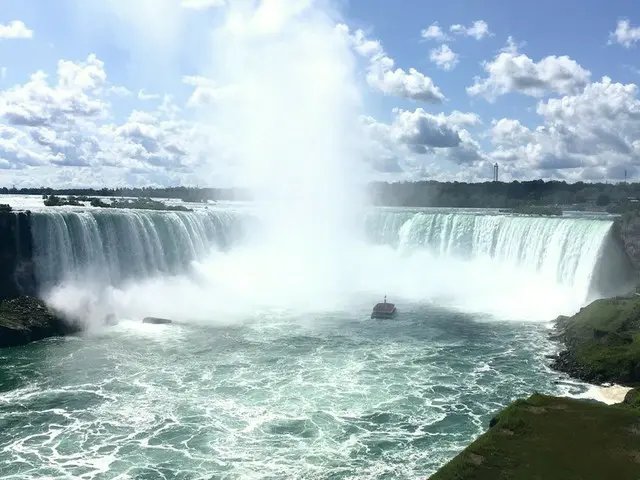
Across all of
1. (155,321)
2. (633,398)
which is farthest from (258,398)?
(155,321)

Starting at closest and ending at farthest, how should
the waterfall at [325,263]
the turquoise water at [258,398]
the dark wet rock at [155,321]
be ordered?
the turquoise water at [258,398] < the dark wet rock at [155,321] < the waterfall at [325,263]

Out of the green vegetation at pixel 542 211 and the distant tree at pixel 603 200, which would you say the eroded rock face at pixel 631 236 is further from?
the distant tree at pixel 603 200

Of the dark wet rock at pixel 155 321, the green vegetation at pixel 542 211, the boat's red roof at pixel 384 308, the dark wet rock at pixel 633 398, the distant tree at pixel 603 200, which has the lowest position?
the dark wet rock at pixel 155 321

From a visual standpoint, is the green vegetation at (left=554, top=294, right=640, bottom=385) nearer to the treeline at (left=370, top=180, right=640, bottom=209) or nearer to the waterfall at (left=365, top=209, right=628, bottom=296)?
the waterfall at (left=365, top=209, right=628, bottom=296)

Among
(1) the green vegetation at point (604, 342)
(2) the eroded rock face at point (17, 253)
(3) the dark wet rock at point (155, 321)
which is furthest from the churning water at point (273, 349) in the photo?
(1) the green vegetation at point (604, 342)

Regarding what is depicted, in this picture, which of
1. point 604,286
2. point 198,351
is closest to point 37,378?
point 198,351

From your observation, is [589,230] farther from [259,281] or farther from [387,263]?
[259,281]

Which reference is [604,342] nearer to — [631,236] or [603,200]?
[631,236]
